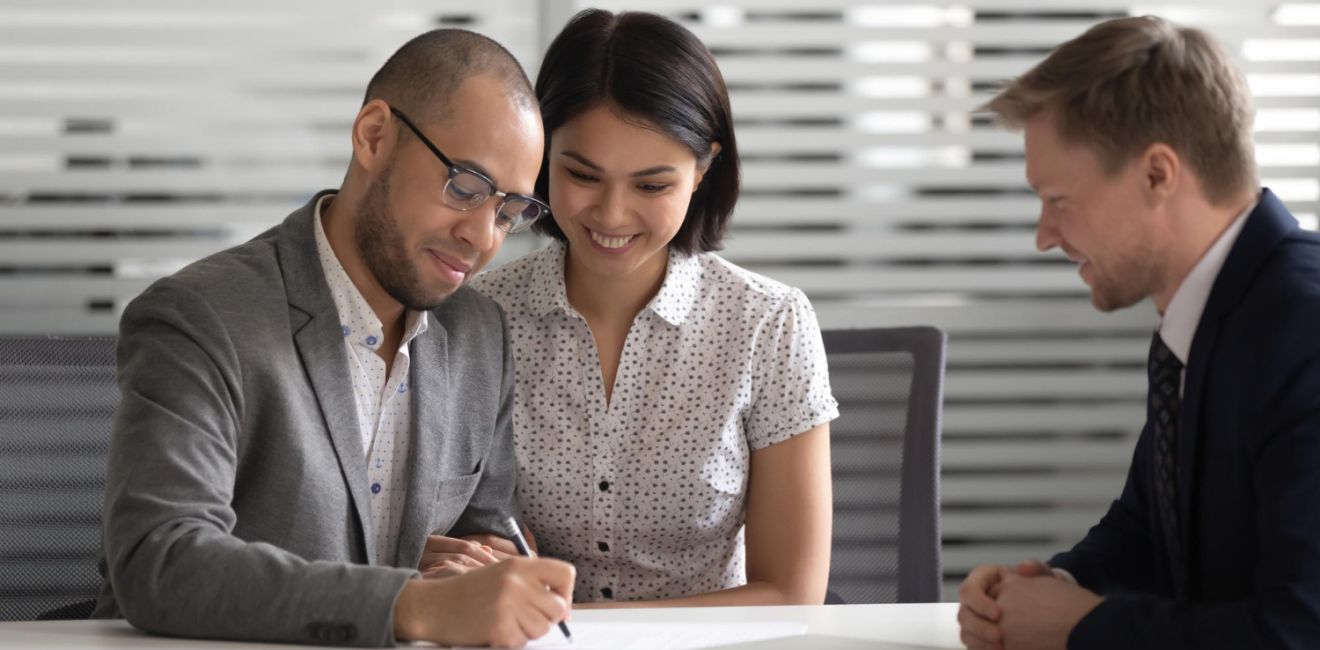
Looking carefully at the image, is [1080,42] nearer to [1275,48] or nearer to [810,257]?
[810,257]

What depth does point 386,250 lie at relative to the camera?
1999 millimetres

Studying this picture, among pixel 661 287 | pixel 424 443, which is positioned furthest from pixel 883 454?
pixel 424 443

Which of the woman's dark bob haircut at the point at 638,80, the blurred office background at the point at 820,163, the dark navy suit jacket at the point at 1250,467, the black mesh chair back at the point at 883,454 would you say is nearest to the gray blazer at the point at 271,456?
the woman's dark bob haircut at the point at 638,80

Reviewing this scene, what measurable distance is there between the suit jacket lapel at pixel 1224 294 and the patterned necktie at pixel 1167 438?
5 centimetres

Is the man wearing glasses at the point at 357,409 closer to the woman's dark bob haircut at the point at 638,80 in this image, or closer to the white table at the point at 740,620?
the white table at the point at 740,620

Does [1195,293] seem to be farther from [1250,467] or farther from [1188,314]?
[1250,467]

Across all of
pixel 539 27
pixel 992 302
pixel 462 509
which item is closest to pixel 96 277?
pixel 539 27

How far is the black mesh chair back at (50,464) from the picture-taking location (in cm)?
234

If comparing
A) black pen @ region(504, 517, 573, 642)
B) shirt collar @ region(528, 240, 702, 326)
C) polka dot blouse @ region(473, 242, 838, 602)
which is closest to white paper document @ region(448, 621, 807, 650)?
black pen @ region(504, 517, 573, 642)

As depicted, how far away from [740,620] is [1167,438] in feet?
1.84

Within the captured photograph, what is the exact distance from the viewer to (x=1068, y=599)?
5.43ft

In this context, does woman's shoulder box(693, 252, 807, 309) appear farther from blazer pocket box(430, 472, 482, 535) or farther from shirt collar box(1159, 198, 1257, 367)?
shirt collar box(1159, 198, 1257, 367)

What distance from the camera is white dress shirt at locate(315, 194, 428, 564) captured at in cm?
203

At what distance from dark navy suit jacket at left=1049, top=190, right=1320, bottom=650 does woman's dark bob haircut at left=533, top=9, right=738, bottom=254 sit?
0.94 meters
